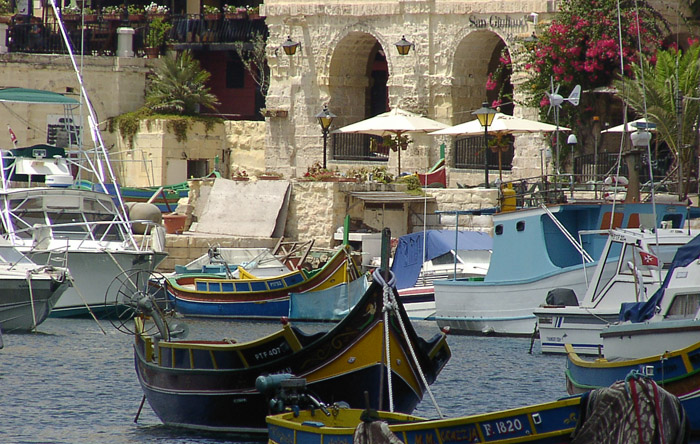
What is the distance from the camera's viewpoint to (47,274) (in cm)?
2092

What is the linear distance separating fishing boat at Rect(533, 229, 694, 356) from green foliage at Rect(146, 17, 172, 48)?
21651mm

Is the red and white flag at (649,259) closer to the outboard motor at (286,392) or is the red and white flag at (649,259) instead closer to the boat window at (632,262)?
the boat window at (632,262)

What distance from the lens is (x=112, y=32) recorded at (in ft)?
126

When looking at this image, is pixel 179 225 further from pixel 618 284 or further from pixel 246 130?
pixel 618 284

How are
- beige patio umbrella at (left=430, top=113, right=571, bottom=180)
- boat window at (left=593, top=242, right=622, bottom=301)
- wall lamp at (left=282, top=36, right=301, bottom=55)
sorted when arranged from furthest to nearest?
wall lamp at (left=282, top=36, right=301, bottom=55) < beige patio umbrella at (left=430, top=113, right=571, bottom=180) < boat window at (left=593, top=242, right=622, bottom=301)

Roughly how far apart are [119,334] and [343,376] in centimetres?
1045

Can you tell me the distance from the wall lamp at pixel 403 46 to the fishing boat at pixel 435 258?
7.00 m

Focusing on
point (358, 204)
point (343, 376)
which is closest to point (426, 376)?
point (343, 376)

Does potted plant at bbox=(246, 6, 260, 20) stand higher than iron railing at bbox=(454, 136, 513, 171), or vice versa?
potted plant at bbox=(246, 6, 260, 20)

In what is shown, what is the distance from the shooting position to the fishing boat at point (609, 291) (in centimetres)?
1639

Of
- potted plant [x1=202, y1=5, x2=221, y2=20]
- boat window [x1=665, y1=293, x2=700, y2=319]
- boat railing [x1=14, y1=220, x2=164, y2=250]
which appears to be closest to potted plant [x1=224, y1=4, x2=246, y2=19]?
potted plant [x1=202, y1=5, x2=221, y2=20]

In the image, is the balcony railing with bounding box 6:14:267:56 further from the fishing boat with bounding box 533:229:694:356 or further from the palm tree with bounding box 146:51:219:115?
the fishing boat with bounding box 533:229:694:356

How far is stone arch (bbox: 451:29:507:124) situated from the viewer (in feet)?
102

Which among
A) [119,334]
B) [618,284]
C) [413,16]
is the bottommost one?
[119,334]
